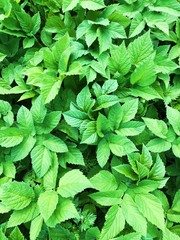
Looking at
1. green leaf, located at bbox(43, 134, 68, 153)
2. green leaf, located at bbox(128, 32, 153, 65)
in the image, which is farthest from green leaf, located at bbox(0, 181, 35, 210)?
green leaf, located at bbox(128, 32, 153, 65)

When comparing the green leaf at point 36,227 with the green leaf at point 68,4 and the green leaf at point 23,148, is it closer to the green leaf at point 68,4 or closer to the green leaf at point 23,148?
the green leaf at point 23,148

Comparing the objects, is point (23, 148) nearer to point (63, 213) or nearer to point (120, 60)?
point (63, 213)

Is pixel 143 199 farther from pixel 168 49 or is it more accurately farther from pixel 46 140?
pixel 168 49

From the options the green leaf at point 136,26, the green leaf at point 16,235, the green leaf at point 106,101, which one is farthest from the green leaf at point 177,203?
the green leaf at point 136,26

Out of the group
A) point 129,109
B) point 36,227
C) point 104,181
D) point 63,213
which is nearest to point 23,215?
point 36,227

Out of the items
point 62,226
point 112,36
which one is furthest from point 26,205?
point 112,36

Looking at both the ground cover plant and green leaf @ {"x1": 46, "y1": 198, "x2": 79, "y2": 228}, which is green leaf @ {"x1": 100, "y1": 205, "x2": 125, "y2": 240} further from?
green leaf @ {"x1": 46, "y1": 198, "x2": 79, "y2": 228}
